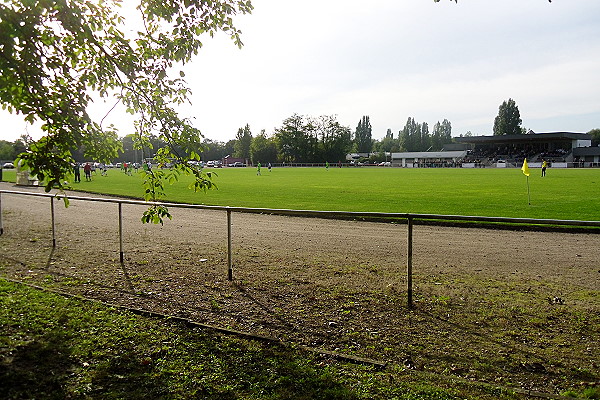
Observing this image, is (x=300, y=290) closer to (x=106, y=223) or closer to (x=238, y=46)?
(x=238, y=46)

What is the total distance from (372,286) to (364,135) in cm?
16738

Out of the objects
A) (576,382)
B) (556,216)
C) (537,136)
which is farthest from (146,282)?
(537,136)

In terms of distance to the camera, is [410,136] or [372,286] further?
[410,136]

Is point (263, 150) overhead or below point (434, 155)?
overhead

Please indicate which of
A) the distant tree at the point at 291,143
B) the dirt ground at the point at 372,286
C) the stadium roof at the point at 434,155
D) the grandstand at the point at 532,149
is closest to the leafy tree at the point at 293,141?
the distant tree at the point at 291,143

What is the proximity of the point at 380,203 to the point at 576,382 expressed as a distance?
15.9 meters

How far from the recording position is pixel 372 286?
732 cm

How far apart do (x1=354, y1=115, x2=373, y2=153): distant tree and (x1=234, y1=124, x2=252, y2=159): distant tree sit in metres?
38.6

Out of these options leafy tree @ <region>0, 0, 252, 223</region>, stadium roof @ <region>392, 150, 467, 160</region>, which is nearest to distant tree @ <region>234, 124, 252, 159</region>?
stadium roof @ <region>392, 150, 467, 160</region>

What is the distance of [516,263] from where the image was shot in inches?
331

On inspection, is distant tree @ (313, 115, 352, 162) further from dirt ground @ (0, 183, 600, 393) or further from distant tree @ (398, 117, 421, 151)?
dirt ground @ (0, 183, 600, 393)

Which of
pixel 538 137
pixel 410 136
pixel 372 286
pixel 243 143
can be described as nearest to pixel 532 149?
pixel 538 137

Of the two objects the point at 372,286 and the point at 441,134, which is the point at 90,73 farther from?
the point at 441,134

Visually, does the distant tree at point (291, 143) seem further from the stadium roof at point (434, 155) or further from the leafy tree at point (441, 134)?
the leafy tree at point (441, 134)
